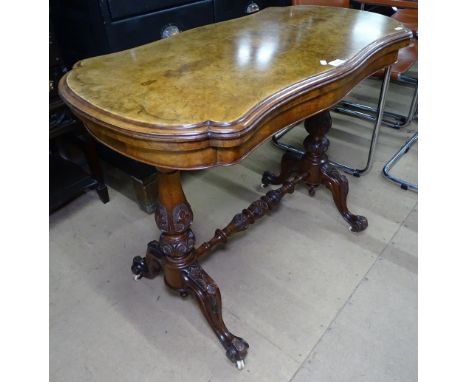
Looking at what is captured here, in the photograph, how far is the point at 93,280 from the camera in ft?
4.65

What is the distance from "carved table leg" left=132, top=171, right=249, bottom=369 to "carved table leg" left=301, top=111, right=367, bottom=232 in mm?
695

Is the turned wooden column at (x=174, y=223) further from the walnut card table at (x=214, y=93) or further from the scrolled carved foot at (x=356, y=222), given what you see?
the scrolled carved foot at (x=356, y=222)

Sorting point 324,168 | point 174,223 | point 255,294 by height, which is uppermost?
point 174,223

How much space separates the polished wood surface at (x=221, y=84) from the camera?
2.40 feet

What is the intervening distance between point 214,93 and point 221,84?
2.0 inches

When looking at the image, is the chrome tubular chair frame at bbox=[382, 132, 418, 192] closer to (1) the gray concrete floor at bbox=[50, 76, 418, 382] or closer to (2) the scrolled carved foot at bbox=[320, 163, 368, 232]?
(1) the gray concrete floor at bbox=[50, 76, 418, 382]

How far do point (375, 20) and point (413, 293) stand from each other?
3.17ft

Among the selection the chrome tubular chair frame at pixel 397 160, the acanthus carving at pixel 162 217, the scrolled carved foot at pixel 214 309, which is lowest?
the chrome tubular chair frame at pixel 397 160

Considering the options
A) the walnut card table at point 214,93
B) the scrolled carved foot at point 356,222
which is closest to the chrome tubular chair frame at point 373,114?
the scrolled carved foot at point 356,222

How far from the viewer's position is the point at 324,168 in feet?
5.20

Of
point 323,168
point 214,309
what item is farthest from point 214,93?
point 323,168

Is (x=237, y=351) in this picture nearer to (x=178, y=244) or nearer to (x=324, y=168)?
(x=178, y=244)

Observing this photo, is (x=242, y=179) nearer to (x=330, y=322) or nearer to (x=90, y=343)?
(x=330, y=322)

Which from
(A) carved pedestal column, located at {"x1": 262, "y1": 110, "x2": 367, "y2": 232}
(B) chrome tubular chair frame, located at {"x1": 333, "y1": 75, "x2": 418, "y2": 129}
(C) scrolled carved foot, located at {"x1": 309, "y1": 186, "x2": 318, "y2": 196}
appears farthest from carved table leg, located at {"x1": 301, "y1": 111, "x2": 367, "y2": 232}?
(B) chrome tubular chair frame, located at {"x1": 333, "y1": 75, "x2": 418, "y2": 129}
